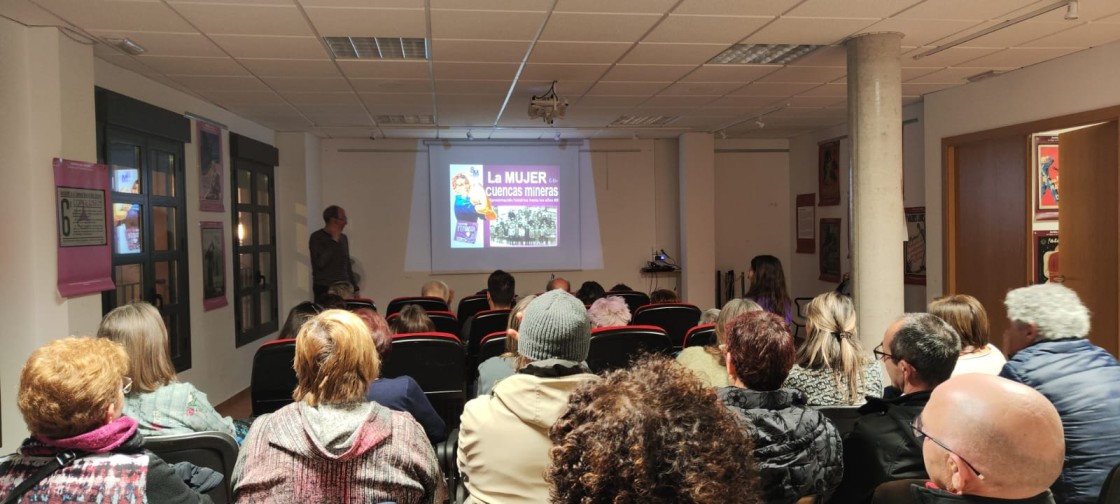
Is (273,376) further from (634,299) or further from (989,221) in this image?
(989,221)

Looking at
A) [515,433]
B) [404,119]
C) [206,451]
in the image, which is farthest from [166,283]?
[515,433]

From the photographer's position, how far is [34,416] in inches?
62.0

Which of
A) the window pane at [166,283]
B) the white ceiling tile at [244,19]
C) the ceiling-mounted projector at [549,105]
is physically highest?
the white ceiling tile at [244,19]

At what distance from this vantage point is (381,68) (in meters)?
5.36

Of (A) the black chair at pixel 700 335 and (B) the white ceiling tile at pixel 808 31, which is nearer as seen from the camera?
(A) the black chair at pixel 700 335

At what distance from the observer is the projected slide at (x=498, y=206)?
32.3ft

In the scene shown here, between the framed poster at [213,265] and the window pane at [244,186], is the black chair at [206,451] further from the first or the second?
the window pane at [244,186]

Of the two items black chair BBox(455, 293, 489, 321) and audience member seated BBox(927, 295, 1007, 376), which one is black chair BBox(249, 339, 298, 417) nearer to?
audience member seated BBox(927, 295, 1007, 376)

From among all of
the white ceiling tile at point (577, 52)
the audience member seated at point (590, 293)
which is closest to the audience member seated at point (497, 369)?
the white ceiling tile at point (577, 52)

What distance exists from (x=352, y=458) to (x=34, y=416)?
2.28 ft

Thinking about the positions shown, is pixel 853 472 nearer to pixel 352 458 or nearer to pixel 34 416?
pixel 352 458

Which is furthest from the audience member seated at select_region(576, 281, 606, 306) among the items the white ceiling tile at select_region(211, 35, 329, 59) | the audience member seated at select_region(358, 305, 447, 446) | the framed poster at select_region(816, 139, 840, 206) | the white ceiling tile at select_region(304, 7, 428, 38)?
the framed poster at select_region(816, 139, 840, 206)

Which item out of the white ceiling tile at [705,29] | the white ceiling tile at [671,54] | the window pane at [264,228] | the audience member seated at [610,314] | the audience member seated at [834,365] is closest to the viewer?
the audience member seated at [834,365]

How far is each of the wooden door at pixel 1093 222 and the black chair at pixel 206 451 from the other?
5.82 metres
